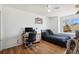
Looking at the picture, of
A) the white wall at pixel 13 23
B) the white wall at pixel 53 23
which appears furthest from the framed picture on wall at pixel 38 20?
the white wall at pixel 53 23

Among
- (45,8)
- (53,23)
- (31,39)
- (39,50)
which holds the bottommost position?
(39,50)

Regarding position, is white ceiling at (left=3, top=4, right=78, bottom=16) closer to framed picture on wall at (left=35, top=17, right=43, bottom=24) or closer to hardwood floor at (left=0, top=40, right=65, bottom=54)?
framed picture on wall at (left=35, top=17, right=43, bottom=24)

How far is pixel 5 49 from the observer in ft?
5.60

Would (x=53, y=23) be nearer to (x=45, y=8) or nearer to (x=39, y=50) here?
(x=45, y=8)

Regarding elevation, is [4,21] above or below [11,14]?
below

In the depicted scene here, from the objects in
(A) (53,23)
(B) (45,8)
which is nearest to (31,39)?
(A) (53,23)

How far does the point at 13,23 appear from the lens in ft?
5.84

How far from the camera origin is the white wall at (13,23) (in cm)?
172

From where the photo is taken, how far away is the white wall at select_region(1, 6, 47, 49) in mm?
1717

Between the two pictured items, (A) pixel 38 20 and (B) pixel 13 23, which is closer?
(B) pixel 13 23

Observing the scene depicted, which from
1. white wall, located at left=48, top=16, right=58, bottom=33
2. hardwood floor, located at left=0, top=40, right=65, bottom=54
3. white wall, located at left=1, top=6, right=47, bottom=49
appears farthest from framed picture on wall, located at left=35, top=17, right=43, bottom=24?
hardwood floor, located at left=0, top=40, right=65, bottom=54

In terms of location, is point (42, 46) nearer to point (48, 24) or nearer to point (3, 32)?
point (48, 24)
